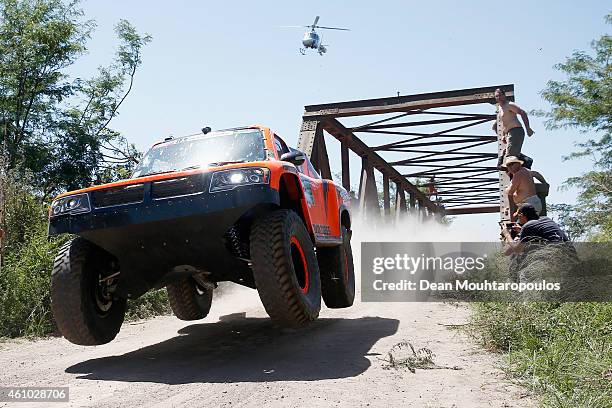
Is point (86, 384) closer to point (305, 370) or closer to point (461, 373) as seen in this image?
point (305, 370)

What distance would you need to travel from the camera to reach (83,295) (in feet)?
15.8

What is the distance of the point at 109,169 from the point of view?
15180 millimetres

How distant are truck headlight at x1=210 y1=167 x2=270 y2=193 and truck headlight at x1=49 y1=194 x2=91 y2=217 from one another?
114 cm

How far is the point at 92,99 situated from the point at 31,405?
15.8 metres

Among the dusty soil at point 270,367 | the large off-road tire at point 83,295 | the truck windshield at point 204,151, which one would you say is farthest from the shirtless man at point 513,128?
the large off-road tire at point 83,295

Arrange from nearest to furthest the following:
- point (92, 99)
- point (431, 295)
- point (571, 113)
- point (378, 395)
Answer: point (378, 395) < point (431, 295) < point (92, 99) < point (571, 113)

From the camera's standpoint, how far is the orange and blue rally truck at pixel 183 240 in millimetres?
4426

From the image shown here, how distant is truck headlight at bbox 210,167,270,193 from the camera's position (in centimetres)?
444

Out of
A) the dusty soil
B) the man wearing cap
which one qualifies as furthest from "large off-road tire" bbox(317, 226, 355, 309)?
the man wearing cap

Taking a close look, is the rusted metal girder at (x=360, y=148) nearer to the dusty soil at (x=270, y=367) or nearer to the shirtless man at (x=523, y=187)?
the shirtless man at (x=523, y=187)

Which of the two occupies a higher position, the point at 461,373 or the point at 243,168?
the point at 243,168

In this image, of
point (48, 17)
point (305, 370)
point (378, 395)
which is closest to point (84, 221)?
point (305, 370)

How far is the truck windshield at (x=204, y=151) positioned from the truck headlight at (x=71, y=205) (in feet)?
3.78

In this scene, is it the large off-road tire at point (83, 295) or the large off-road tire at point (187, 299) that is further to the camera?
the large off-road tire at point (187, 299)
